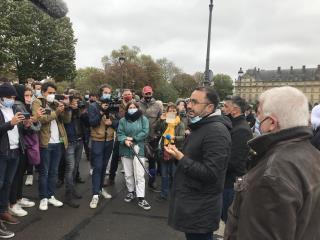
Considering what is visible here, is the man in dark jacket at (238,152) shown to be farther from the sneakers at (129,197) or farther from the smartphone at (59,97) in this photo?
the smartphone at (59,97)

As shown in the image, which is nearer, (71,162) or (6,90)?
(6,90)

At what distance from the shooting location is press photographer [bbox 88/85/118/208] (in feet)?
21.2

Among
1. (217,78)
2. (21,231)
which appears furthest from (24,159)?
→ (217,78)

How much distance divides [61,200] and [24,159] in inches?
49.3


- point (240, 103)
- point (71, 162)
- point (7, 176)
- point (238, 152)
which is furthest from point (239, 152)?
point (7, 176)

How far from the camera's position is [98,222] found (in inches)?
222

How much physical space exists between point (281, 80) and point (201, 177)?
129936 mm

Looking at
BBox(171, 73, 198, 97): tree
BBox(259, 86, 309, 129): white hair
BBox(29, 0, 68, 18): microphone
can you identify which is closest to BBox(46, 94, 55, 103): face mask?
BBox(29, 0, 68, 18): microphone

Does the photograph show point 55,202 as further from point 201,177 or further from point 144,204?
point 201,177

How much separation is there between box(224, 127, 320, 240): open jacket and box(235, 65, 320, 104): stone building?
397 feet

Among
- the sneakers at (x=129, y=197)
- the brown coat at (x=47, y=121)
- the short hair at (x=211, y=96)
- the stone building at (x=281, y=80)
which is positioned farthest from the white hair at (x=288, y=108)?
the stone building at (x=281, y=80)

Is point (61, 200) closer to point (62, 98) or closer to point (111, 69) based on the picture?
point (62, 98)

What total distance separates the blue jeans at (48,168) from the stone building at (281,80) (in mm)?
117541

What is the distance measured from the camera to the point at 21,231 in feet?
16.6
